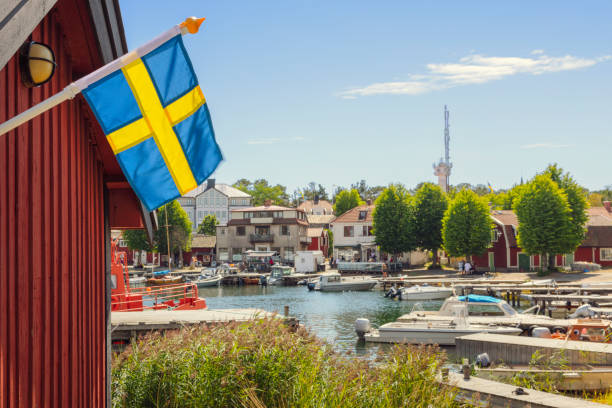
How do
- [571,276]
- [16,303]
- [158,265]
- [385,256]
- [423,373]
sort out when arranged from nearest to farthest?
[16,303], [423,373], [571,276], [385,256], [158,265]

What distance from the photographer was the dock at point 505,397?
396 inches

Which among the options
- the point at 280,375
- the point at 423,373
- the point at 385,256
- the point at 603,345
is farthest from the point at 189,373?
the point at 385,256

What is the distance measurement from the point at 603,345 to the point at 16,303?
1451 cm

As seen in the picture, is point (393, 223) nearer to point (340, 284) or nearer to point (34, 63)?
point (340, 284)

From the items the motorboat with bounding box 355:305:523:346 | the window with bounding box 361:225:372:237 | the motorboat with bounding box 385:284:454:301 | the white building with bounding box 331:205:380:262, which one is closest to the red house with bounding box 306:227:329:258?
the white building with bounding box 331:205:380:262

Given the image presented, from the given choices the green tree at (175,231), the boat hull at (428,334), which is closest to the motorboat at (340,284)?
the boat hull at (428,334)

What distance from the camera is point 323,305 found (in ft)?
166

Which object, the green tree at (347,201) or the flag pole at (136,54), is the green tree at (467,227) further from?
the flag pole at (136,54)

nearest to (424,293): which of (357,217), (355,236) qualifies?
(355,236)

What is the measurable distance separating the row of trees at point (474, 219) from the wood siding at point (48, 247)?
5979 cm

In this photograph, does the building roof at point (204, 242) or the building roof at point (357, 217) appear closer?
the building roof at point (357, 217)

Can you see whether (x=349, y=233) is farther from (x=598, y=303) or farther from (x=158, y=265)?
(x=598, y=303)

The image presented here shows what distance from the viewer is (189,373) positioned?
9578 millimetres

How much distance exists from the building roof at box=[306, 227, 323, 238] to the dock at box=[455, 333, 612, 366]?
3347 inches
